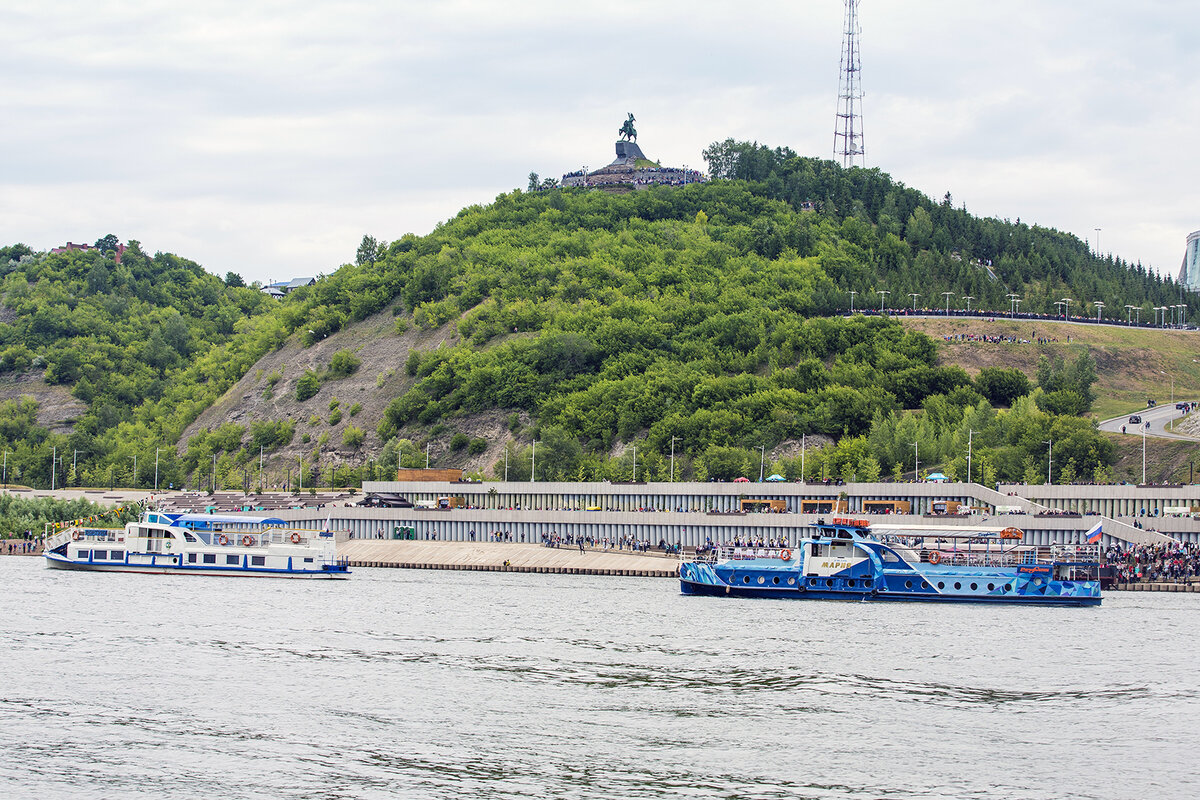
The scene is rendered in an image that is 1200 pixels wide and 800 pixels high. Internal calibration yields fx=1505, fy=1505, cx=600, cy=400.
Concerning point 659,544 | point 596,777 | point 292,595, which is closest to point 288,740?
point 596,777

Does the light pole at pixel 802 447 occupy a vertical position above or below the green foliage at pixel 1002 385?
below

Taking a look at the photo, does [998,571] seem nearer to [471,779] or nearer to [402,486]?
[471,779]

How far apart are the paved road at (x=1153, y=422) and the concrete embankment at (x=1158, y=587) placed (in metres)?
44.9

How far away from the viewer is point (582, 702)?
166 ft

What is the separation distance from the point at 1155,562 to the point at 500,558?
170ft

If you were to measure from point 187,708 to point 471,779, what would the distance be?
511 inches

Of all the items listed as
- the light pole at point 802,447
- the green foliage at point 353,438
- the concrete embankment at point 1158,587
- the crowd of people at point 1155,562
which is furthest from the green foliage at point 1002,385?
the green foliage at point 353,438

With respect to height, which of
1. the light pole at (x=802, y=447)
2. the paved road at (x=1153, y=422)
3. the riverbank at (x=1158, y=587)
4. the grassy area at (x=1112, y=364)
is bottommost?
the riverbank at (x=1158, y=587)

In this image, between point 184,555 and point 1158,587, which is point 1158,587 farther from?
point 184,555

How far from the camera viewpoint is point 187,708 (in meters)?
48.1

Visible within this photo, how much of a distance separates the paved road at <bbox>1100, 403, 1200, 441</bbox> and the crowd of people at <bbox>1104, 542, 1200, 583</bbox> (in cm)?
3735

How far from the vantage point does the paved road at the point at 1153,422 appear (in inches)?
5906

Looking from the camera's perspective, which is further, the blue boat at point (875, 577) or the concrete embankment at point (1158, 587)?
the concrete embankment at point (1158, 587)

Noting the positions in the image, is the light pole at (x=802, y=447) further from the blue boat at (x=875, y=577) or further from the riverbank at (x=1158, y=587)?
the blue boat at (x=875, y=577)
